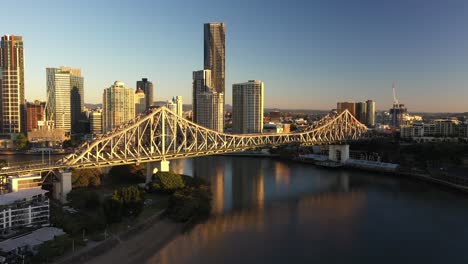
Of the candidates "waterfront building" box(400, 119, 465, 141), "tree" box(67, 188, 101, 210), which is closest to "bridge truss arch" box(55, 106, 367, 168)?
"tree" box(67, 188, 101, 210)

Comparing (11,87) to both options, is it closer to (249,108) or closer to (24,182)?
(249,108)

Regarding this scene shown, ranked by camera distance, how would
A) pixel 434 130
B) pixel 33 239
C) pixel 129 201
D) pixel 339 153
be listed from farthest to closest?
pixel 434 130
pixel 339 153
pixel 129 201
pixel 33 239

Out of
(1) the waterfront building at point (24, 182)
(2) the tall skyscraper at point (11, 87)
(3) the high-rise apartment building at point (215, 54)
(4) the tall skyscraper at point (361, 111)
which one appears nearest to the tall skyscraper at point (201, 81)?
(3) the high-rise apartment building at point (215, 54)

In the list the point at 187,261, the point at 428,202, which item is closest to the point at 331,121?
the point at 428,202

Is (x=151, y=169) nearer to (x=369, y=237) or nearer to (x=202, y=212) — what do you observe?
(x=202, y=212)

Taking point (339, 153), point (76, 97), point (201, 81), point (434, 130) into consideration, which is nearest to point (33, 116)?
point (76, 97)

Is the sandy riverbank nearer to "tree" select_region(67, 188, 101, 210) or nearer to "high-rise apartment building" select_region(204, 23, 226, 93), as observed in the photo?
"tree" select_region(67, 188, 101, 210)
